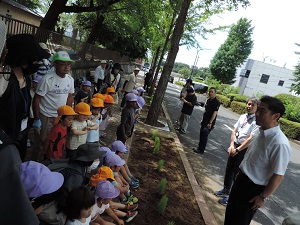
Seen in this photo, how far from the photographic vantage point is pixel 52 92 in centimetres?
359

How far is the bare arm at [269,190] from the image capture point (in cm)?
266

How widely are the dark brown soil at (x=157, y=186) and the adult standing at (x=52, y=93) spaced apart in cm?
183

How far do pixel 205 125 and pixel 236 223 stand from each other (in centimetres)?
434

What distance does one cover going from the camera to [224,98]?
90.7 ft

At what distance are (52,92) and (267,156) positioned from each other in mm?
2929

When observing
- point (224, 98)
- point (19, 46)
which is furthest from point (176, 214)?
point (224, 98)

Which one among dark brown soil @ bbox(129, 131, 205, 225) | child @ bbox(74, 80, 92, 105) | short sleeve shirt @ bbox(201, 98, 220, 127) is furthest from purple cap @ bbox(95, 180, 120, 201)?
short sleeve shirt @ bbox(201, 98, 220, 127)

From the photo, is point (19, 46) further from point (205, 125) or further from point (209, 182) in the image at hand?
point (205, 125)

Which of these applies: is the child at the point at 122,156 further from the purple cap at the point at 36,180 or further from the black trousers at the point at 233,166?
the purple cap at the point at 36,180

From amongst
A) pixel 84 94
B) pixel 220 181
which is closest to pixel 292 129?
pixel 220 181

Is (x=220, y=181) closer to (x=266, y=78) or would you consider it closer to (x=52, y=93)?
(x=52, y=93)

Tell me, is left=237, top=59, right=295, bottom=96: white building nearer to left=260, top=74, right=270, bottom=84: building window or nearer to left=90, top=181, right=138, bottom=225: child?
left=260, top=74, right=270, bottom=84: building window

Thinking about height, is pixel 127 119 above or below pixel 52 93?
below

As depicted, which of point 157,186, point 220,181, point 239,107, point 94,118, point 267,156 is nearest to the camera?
point 267,156
